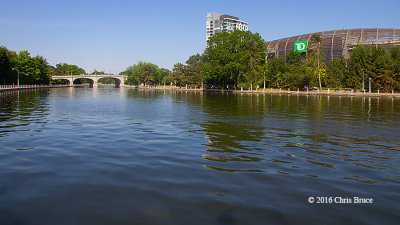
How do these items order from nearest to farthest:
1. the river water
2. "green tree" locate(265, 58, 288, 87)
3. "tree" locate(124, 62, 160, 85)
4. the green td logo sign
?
1. the river water
2. "green tree" locate(265, 58, 288, 87)
3. the green td logo sign
4. "tree" locate(124, 62, 160, 85)

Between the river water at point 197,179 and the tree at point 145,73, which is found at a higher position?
the tree at point 145,73

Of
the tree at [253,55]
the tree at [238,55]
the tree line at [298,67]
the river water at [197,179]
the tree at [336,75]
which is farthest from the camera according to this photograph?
the tree at [253,55]

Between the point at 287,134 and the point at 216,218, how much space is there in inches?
459

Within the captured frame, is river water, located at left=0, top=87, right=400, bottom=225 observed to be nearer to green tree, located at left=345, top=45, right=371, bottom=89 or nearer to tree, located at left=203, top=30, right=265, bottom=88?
green tree, located at left=345, top=45, right=371, bottom=89

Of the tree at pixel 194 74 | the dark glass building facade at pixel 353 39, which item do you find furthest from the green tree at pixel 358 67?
the tree at pixel 194 74

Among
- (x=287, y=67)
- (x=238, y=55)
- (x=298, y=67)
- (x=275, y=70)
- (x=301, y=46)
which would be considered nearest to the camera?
(x=298, y=67)

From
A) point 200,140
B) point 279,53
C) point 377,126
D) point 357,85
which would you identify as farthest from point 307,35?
point 200,140

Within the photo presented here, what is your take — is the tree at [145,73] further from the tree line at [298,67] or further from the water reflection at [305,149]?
the water reflection at [305,149]

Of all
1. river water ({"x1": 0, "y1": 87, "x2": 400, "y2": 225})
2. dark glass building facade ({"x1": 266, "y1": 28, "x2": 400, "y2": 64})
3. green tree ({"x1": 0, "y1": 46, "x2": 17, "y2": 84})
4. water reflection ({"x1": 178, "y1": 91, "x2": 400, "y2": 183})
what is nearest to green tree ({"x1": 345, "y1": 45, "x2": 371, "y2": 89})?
dark glass building facade ({"x1": 266, "y1": 28, "x2": 400, "y2": 64})

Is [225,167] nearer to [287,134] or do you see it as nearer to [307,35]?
[287,134]

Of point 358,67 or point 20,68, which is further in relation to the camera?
point 20,68

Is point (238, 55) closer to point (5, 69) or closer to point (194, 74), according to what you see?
point (194, 74)

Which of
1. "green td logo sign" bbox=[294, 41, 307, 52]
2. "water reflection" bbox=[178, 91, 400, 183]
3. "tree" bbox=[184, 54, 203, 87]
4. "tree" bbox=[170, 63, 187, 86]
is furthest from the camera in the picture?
"tree" bbox=[170, 63, 187, 86]

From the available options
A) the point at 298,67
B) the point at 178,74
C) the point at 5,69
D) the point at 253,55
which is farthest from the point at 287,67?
the point at 5,69
